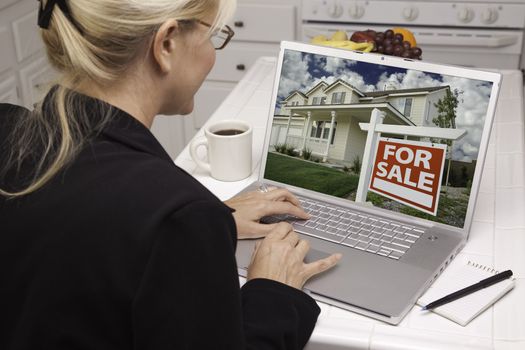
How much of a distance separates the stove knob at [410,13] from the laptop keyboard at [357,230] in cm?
155

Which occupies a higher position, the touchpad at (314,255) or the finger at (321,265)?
the finger at (321,265)

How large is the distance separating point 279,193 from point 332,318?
0.31m

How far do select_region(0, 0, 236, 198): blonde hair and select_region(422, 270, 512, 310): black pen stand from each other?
53 centimetres

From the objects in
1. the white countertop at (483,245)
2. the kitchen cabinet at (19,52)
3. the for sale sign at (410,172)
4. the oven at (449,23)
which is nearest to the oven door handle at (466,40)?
the oven at (449,23)

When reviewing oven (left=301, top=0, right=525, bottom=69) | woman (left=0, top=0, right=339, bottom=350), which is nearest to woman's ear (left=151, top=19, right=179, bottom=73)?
woman (left=0, top=0, right=339, bottom=350)

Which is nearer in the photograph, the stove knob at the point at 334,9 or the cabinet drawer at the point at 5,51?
the cabinet drawer at the point at 5,51

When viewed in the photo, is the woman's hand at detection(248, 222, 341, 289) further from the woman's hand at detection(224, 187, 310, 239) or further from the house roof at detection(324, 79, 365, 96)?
the house roof at detection(324, 79, 365, 96)

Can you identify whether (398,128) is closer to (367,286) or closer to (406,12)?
(367,286)

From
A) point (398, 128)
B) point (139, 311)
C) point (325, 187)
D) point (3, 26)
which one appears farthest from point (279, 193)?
point (3, 26)

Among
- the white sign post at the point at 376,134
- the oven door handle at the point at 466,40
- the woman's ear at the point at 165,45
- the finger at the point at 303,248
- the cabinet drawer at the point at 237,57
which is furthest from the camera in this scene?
the cabinet drawer at the point at 237,57

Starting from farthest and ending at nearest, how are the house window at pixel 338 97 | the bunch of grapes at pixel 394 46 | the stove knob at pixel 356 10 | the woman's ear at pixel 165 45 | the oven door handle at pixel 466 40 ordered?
the stove knob at pixel 356 10
the oven door handle at pixel 466 40
the bunch of grapes at pixel 394 46
the house window at pixel 338 97
the woman's ear at pixel 165 45

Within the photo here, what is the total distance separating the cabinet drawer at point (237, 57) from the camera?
9.37ft

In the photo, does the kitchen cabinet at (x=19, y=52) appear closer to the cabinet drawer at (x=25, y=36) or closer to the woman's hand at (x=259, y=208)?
the cabinet drawer at (x=25, y=36)

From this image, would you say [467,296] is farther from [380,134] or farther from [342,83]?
[342,83]
